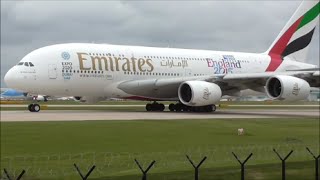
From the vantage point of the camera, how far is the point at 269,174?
436 inches

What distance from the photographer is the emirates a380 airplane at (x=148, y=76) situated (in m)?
33.5

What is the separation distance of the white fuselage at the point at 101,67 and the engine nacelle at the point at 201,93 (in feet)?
13.8

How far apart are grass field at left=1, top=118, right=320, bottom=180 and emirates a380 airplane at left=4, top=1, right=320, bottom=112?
10863 mm

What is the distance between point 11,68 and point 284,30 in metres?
24.1

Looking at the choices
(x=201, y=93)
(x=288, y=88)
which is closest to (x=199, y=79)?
(x=201, y=93)

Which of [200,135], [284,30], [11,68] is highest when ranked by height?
[284,30]

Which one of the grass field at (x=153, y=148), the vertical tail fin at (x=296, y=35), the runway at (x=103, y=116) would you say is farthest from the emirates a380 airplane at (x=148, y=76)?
the grass field at (x=153, y=148)

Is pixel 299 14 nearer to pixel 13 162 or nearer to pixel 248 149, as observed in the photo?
pixel 248 149

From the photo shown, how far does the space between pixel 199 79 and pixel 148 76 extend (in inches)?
160

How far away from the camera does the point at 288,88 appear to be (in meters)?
31.8

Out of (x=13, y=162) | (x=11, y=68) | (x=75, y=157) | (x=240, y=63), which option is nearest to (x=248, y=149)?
(x=75, y=157)

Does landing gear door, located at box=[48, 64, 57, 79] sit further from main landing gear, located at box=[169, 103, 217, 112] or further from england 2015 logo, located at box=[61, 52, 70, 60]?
main landing gear, located at box=[169, 103, 217, 112]

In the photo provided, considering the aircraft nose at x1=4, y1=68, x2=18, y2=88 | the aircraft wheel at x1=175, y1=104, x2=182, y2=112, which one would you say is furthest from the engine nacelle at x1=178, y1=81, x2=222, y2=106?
the aircraft nose at x1=4, y1=68, x2=18, y2=88

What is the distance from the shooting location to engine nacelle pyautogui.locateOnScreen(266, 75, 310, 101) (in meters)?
31.8
